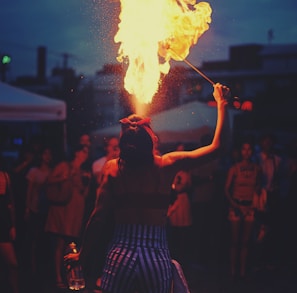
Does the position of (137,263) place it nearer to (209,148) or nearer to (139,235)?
(139,235)

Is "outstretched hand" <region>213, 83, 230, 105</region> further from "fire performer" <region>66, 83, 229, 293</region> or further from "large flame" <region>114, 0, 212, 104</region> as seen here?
"large flame" <region>114, 0, 212, 104</region>

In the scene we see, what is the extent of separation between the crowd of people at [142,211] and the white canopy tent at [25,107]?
2.88 feet

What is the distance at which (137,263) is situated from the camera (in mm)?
3182

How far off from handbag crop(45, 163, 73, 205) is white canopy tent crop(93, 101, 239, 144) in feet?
15.2

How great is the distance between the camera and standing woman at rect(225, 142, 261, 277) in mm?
7466

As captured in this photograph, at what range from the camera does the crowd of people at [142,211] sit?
10.8 feet

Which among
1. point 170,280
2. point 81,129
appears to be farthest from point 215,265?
point 81,129

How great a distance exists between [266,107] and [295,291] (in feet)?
80.5

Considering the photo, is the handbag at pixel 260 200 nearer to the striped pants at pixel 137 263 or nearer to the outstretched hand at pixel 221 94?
the outstretched hand at pixel 221 94

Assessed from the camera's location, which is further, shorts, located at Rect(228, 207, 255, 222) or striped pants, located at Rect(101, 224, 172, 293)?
shorts, located at Rect(228, 207, 255, 222)

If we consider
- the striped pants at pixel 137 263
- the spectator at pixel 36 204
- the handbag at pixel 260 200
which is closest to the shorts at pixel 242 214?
the handbag at pixel 260 200

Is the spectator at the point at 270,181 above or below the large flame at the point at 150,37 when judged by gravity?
below

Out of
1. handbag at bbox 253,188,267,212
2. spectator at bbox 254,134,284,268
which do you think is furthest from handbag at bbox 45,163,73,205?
spectator at bbox 254,134,284,268

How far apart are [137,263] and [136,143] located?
68cm
